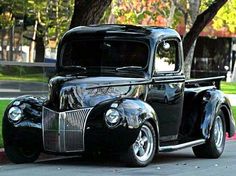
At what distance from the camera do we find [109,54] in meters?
11.2

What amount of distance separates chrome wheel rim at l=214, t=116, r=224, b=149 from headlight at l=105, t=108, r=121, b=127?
10.2ft

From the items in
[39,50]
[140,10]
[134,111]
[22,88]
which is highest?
[140,10]

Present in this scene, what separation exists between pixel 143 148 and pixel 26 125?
181 centimetres

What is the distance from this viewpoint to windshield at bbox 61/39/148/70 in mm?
11070

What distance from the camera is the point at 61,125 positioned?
9.93 m

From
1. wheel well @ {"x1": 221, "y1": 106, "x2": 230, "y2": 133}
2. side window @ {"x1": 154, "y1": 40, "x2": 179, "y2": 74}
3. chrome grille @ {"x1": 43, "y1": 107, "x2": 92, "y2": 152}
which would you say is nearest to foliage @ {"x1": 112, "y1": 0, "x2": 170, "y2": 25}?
wheel well @ {"x1": 221, "y1": 106, "x2": 230, "y2": 133}

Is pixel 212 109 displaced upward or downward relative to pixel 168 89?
downward

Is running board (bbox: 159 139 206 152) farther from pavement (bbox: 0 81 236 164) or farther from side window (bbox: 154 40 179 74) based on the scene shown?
pavement (bbox: 0 81 236 164)

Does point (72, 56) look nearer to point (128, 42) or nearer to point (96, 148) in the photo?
point (128, 42)

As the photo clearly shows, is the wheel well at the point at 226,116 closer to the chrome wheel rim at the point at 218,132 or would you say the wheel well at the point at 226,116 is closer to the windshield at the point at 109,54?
the chrome wheel rim at the point at 218,132

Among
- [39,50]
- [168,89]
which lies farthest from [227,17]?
[168,89]

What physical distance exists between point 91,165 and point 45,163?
84 cm

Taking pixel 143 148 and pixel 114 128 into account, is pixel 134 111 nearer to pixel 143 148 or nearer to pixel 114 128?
pixel 114 128

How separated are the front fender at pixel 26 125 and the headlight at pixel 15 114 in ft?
0.15
